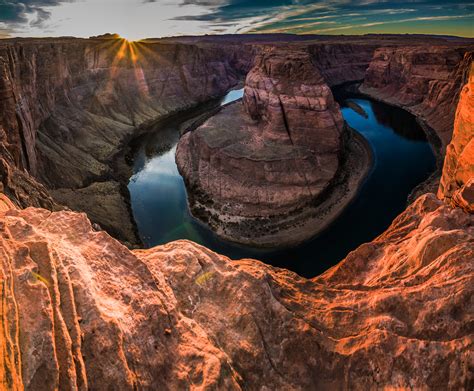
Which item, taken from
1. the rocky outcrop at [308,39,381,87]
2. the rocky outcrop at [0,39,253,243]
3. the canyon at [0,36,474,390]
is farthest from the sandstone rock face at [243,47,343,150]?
the rocky outcrop at [308,39,381,87]

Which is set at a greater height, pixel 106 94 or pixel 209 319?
pixel 106 94

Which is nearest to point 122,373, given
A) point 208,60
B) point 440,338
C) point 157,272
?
point 157,272

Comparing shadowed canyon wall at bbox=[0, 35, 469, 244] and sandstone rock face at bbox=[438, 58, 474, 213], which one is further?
shadowed canyon wall at bbox=[0, 35, 469, 244]

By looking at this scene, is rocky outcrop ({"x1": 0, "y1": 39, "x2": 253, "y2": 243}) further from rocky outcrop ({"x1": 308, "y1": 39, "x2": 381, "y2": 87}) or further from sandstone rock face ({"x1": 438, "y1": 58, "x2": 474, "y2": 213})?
rocky outcrop ({"x1": 308, "y1": 39, "x2": 381, "y2": 87})

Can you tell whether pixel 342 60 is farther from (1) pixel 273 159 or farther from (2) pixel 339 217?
(2) pixel 339 217

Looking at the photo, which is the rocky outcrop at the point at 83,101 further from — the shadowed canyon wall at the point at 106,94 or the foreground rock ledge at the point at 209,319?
the foreground rock ledge at the point at 209,319

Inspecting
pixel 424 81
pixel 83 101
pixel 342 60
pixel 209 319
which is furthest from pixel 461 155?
pixel 342 60

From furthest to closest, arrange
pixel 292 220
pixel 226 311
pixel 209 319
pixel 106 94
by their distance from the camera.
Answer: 1. pixel 106 94
2. pixel 292 220
3. pixel 226 311
4. pixel 209 319
